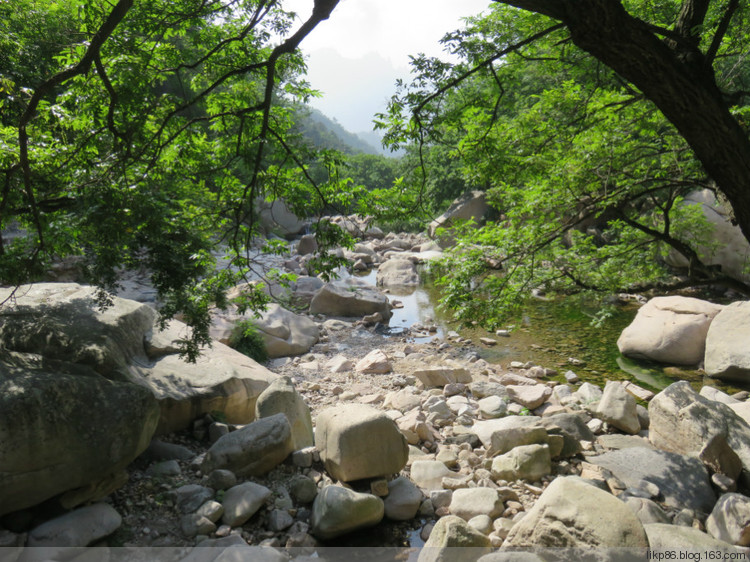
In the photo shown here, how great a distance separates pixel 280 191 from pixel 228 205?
568 millimetres

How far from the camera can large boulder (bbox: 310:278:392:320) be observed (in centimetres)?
1388

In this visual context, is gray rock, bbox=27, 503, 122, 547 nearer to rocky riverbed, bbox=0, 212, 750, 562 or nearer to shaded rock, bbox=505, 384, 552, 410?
rocky riverbed, bbox=0, 212, 750, 562

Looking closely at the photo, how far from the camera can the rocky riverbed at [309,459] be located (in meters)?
3.70

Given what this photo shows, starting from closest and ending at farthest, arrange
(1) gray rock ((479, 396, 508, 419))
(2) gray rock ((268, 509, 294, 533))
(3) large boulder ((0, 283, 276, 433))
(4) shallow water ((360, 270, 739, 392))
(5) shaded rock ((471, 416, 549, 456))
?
(2) gray rock ((268, 509, 294, 533)), (3) large boulder ((0, 283, 276, 433)), (5) shaded rock ((471, 416, 549, 456)), (1) gray rock ((479, 396, 508, 419)), (4) shallow water ((360, 270, 739, 392))

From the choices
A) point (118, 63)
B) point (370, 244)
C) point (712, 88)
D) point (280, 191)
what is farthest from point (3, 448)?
point (370, 244)

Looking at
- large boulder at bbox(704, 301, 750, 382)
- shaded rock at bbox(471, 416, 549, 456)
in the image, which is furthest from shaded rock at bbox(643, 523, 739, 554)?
large boulder at bbox(704, 301, 750, 382)

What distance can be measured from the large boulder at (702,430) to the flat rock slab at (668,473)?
27cm

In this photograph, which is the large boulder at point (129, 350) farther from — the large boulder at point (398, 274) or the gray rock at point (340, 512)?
the large boulder at point (398, 274)

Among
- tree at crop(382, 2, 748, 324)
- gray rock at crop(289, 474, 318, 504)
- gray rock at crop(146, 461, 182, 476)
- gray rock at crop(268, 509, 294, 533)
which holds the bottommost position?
gray rock at crop(268, 509, 294, 533)

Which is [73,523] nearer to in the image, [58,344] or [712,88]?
[58,344]

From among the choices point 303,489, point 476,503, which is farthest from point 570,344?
point 303,489

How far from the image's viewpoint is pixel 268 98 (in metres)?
3.58

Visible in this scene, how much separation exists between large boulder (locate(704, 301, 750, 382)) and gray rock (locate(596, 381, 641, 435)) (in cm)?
271

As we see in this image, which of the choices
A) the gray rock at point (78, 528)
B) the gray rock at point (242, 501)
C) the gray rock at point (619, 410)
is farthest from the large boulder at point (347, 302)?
the gray rock at point (78, 528)
